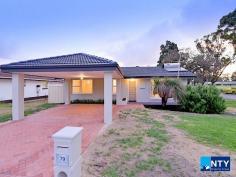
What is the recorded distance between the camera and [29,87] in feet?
87.2

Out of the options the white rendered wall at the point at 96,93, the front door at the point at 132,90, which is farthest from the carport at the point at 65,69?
the front door at the point at 132,90

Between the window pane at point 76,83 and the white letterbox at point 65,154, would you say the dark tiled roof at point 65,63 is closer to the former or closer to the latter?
the white letterbox at point 65,154

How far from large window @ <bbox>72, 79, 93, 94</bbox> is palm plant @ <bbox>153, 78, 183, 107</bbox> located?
6819 mm

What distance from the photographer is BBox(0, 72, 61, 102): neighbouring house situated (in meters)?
22.7

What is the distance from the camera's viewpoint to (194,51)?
4403 centimetres

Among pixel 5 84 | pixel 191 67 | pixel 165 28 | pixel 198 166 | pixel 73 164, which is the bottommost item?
pixel 198 166

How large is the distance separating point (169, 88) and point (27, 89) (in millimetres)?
16258

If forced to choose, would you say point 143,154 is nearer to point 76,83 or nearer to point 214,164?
point 214,164

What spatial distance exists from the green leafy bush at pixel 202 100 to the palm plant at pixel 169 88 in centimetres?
66

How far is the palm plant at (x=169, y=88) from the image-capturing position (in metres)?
19.7

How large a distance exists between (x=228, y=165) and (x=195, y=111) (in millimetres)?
13958

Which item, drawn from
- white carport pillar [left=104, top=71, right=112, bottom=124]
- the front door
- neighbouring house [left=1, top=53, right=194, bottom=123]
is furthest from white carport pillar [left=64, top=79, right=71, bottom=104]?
white carport pillar [left=104, top=71, right=112, bottom=124]

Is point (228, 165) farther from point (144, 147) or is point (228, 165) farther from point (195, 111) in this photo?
point (195, 111)

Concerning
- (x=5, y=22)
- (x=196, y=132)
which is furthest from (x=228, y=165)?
(x=5, y=22)
